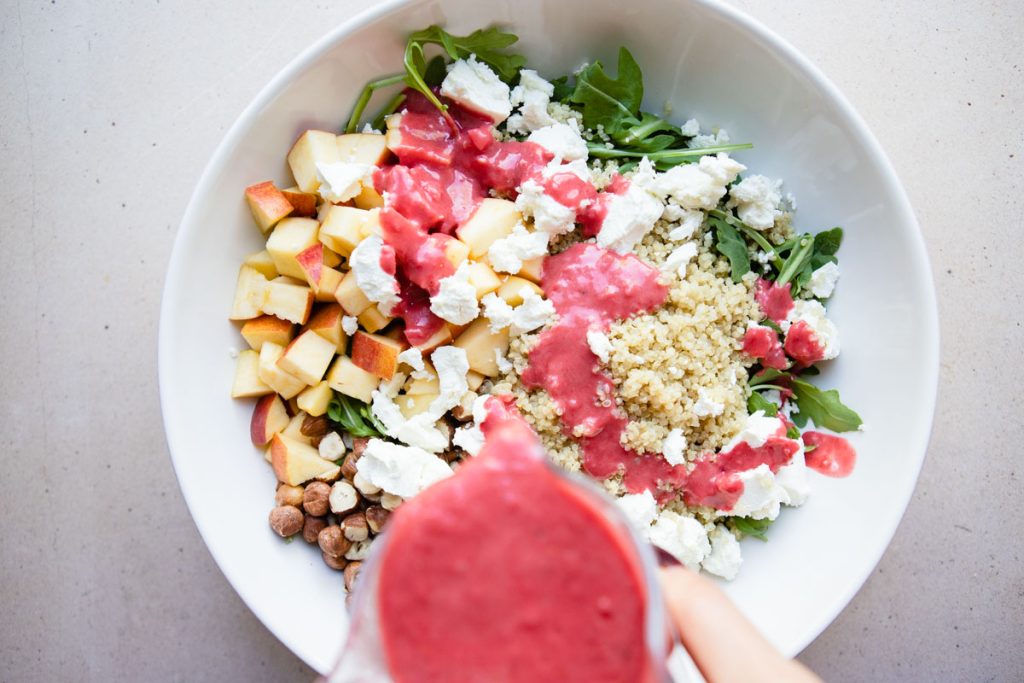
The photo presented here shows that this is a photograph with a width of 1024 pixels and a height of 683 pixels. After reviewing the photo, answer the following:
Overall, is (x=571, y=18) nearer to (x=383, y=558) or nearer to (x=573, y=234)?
(x=573, y=234)

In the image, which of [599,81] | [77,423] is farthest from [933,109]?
[77,423]

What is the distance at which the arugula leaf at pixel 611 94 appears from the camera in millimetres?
1697

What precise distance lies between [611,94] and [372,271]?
0.67 m

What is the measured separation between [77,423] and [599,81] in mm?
1485

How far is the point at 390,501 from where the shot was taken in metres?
1.64

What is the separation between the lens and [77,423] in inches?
74.8

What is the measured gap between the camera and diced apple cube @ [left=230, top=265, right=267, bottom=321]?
A: 1.69 meters

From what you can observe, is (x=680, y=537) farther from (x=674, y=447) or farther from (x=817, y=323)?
(x=817, y=323)

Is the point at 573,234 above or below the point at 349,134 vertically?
below

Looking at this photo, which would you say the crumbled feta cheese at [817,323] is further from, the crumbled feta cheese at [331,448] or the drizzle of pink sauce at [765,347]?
the crumbled feta cheese at [331,448]

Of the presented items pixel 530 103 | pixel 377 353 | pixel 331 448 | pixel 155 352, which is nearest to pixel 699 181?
pixel 530 103

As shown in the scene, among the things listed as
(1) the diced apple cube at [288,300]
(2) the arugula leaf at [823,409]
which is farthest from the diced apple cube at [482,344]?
(2) the arugula leaf at [823,409]

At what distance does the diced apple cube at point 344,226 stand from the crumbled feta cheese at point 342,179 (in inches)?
1.1

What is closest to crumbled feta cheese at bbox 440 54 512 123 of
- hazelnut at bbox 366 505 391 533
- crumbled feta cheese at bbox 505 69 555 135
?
crumbled feta cheese at bbox 505 69 555 135
